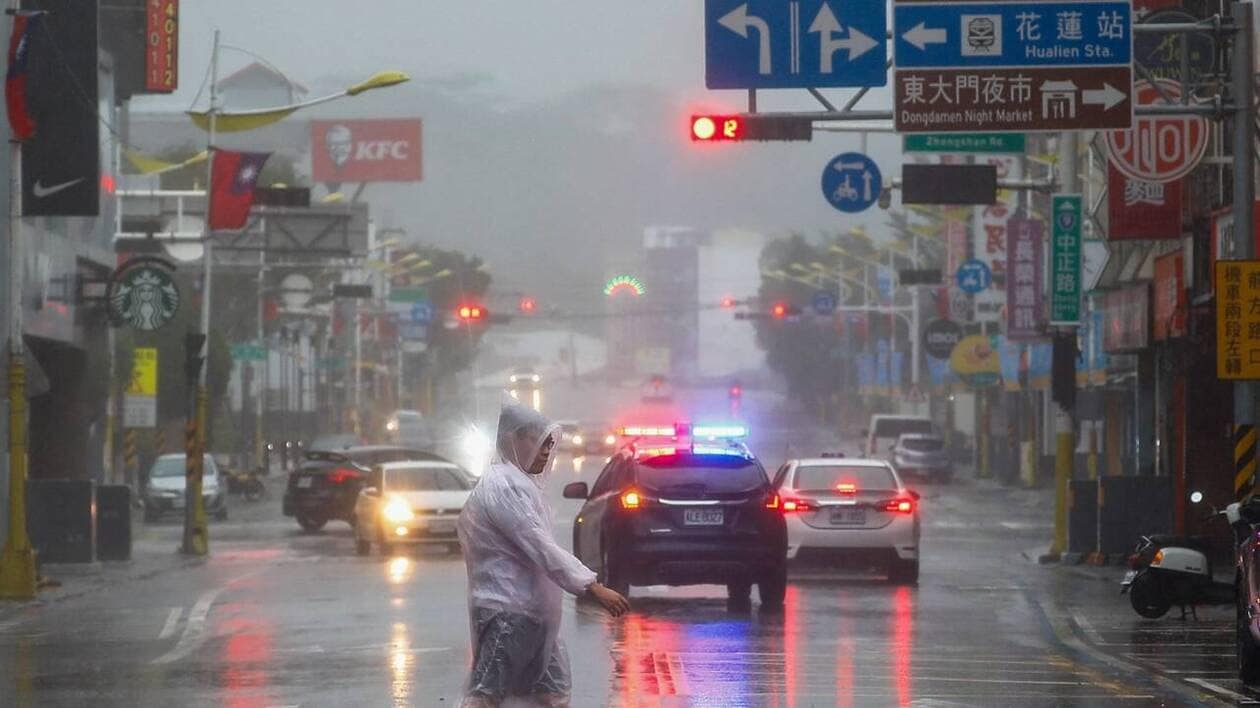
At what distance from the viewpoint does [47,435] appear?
40.6 meters

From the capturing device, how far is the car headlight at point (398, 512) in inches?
1371

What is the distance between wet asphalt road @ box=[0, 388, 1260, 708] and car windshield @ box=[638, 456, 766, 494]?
1275 millimetres

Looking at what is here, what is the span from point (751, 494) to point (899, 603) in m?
2.42

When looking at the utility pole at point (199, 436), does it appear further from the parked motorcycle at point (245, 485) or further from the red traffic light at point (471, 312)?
the red traffic light at point (471, 312)

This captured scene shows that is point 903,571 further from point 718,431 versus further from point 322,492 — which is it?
point 322,492

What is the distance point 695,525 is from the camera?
23.1 meters

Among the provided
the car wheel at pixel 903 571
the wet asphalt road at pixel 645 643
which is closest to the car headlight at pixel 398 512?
the wet asphalt road at pixel 645 643

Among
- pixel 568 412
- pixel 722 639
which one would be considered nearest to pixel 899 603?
pixel 722 639

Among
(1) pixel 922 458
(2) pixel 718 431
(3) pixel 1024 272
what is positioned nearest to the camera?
(2) pixel 718 431

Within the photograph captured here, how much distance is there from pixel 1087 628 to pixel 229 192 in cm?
2161

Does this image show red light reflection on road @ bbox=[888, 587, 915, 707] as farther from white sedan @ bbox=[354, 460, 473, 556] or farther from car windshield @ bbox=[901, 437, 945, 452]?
car windshield @ bbox=[901, 437, 945, 452]

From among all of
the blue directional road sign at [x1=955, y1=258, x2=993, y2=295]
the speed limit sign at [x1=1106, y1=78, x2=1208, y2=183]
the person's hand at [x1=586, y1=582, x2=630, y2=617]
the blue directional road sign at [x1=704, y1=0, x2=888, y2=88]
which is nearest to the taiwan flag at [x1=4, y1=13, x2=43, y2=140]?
the blue directional road sign at [x1=704, y1=0, x2=888, y2=88]

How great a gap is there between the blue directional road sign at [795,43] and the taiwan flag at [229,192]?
57.5ft

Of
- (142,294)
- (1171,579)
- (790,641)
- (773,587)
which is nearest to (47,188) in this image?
(142,294)
